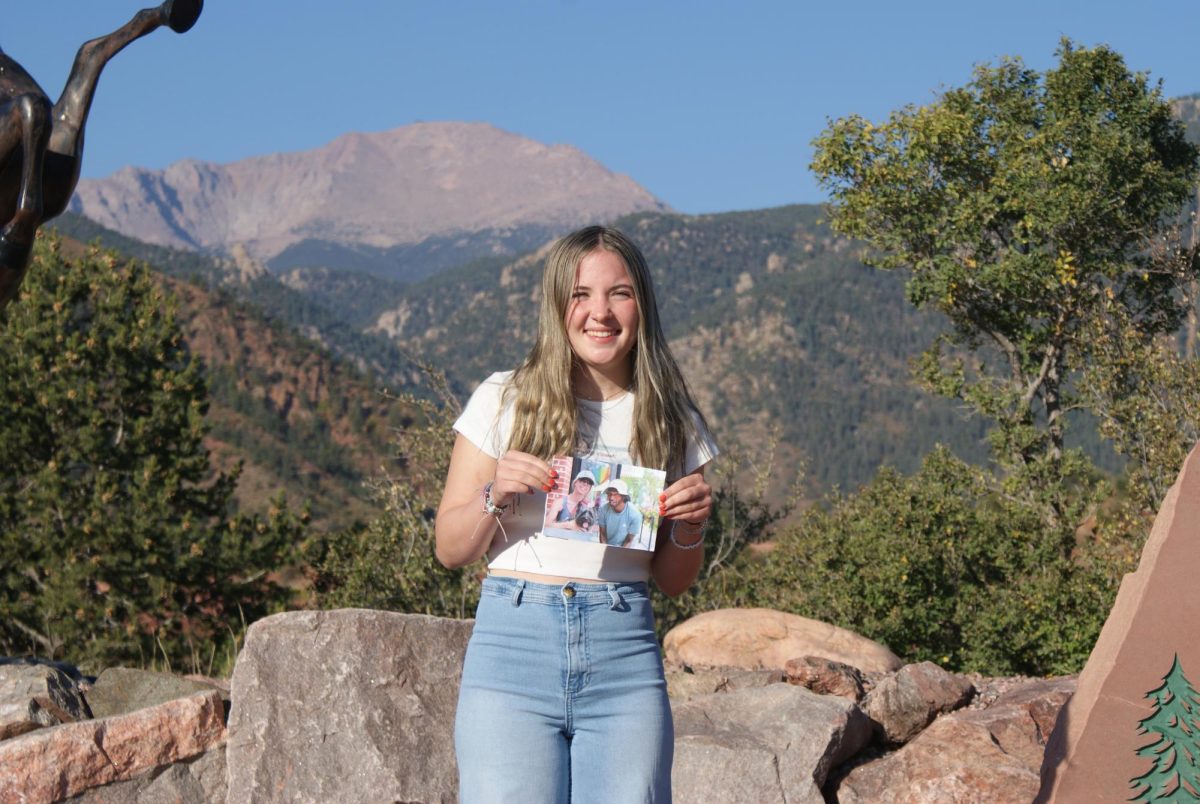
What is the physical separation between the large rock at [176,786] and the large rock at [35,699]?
23.6 inches

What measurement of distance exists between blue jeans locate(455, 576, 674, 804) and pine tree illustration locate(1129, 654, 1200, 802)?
194 centimetres

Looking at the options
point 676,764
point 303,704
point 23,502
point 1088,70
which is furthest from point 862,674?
point 23,502

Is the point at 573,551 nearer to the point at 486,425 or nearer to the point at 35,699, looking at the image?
the point at 486,425

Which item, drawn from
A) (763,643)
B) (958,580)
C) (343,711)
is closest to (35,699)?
(343,711)

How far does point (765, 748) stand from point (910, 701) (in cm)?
110

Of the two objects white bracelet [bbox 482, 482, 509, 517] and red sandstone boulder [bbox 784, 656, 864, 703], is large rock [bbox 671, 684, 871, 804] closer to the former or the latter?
red sandstone boulder [bbox 784, 656, 864, 703]

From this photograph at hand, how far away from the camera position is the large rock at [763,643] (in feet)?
26.9

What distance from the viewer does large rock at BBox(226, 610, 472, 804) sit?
5418 millimetres

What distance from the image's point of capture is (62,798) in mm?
5285

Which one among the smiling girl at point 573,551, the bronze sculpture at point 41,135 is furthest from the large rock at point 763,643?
the smiling girl at point 573,551

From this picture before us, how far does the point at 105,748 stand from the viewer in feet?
17.7

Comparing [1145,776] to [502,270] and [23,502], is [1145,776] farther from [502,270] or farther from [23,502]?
[502,270]

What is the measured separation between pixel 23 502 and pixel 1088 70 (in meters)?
14.4

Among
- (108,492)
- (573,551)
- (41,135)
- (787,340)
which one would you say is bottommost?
(108,492)
